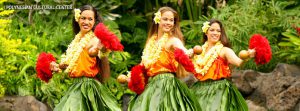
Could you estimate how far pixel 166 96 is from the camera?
725 centimetres

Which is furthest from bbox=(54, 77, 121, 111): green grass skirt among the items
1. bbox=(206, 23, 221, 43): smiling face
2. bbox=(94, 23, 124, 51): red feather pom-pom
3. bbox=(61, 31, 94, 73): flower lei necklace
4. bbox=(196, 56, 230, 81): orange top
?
bbox=(206, 23, 221, 43): smiling face

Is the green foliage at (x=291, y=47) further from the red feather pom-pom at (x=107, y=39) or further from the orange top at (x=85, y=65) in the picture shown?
the red feather pom-pom at (x=107, y=39)

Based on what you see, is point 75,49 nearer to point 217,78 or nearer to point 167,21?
point 167,21

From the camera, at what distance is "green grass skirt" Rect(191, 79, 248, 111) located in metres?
7.59

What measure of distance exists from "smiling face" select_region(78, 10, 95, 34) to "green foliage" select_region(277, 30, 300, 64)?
266 cm

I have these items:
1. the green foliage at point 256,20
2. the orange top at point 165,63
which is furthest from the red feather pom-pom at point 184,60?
the green foliage at point 256,20

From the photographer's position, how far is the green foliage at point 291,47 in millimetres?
9273

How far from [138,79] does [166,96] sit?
0.97ft

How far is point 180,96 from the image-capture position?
729cm

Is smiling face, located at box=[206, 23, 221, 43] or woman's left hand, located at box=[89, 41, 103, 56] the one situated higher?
smiling face, located at box=[206, 23, 221, 43]

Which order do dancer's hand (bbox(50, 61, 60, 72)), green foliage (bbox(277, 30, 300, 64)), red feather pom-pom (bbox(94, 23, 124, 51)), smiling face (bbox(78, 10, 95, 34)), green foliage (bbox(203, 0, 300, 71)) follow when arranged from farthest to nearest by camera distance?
green foliage (bbox(203, 0, 300, 71)) → green foliage (bbox(277, 30, 300, 64)) → dancer's hand (bbox(50, 61, 60, 72)) → smiling face (bbox(78, 10, 95, 34)) → red feather pom-pom (bbox(94, 23, 124, 51))

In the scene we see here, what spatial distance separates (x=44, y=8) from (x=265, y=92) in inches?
118

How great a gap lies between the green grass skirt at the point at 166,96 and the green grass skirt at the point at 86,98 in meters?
0.29

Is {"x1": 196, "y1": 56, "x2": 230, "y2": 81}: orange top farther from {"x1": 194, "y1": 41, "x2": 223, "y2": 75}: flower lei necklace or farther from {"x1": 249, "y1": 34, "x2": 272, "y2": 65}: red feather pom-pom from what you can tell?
{"x1": 249, "y1": 34, "x2": 272, "y2": 65}: red feather pom-pom
